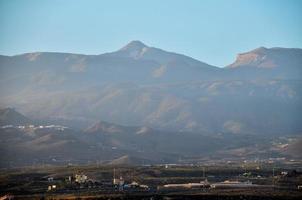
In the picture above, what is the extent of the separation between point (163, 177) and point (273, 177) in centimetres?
2677

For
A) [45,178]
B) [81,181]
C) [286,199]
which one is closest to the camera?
[286,199]

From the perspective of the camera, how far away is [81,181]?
16525 cm

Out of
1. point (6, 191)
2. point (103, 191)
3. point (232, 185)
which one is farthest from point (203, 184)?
point (6, 191)

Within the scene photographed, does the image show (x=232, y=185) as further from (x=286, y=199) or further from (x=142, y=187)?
(x=286, y=199)

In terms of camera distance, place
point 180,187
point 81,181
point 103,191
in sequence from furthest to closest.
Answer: point 81,181, point 180,187, point 103,191

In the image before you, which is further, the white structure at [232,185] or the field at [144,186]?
the white structure at [232,185]

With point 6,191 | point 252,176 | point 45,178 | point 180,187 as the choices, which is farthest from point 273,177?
point 6,191

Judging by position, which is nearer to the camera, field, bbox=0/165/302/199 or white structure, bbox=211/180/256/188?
field, bbox=0/165/302/199

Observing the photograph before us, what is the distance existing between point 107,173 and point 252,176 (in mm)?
36754

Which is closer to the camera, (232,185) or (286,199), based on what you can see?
(286,199)

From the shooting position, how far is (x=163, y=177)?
620 ft

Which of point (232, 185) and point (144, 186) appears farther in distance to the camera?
point (144, 186)

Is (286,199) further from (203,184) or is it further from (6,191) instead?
(6,191)

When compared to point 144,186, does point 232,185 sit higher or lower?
lower
